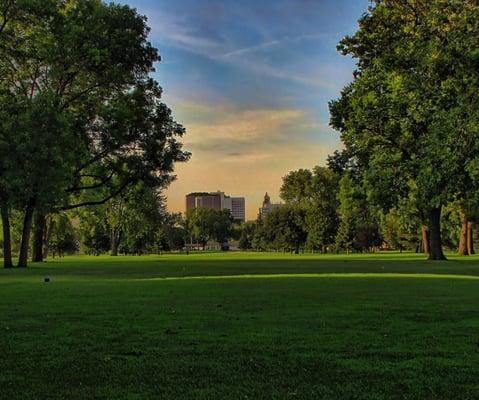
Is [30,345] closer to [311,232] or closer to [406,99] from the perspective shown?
[406,99]

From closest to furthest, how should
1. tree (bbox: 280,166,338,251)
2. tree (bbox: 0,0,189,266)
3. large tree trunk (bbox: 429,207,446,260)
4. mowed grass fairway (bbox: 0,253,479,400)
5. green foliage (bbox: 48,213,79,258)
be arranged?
mowed grass fairway (bbox: 0,253,479,400) < tree (bbox: 0,0,189,266) < large tree trunk (bbox: 429,207,446,260) < green foliage (bbox: 48,213,79,258) < tree (bbox: 280,166,338,251)

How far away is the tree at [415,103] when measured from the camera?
31.0m

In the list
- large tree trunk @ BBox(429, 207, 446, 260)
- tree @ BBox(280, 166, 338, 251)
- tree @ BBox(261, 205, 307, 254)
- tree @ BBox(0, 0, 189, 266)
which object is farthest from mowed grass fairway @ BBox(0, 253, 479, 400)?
tree @ BBox(261, 205, 307, 254)

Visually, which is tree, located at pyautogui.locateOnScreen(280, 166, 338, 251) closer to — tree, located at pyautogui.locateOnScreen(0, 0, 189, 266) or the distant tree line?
the distant tree line

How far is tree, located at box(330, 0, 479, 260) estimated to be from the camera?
31.0m

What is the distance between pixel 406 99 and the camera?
38438 mm

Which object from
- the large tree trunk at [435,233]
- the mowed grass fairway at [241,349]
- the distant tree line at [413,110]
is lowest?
the mowed grass fairway at [241,349]

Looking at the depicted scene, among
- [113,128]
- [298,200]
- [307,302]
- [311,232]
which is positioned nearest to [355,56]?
[113,128]

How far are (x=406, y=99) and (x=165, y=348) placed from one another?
112ft

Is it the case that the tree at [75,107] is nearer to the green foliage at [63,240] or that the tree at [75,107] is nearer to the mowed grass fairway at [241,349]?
the mowed grass fairway at [241,349]

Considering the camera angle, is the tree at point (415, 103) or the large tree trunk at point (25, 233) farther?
the large tree trunk at point (25, 233)

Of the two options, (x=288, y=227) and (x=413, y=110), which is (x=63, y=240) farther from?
(x=413, y=110)

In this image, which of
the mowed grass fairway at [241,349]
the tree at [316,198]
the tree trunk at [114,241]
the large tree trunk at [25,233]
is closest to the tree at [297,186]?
the tree at [316,198]

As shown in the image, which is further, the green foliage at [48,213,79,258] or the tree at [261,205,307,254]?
the tree at [261,205,307,254]
